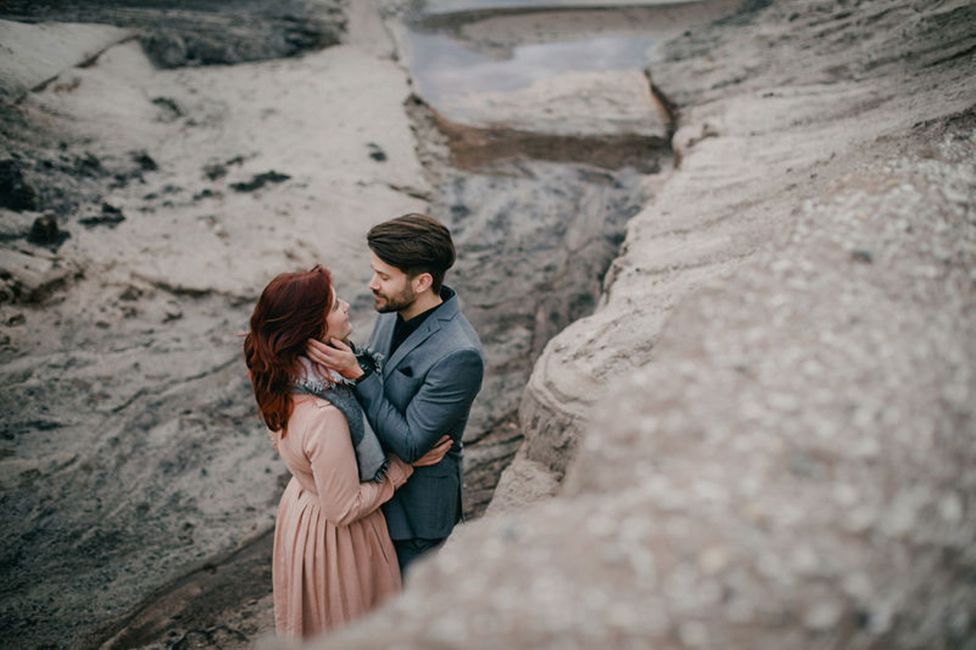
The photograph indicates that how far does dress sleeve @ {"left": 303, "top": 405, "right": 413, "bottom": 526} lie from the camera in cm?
213

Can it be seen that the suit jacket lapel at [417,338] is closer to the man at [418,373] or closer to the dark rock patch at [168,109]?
the man at [418,373]

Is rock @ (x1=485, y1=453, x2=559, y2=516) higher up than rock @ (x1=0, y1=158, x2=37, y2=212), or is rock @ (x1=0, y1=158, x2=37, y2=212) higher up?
rock @ (x1=0, y1=158, x2=37, y2=212)

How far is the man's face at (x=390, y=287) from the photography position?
250cm

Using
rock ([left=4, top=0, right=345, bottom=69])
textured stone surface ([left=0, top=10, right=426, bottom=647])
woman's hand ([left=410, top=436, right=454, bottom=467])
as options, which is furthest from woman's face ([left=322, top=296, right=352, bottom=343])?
rock ([left=4, top=0, right=345, bottom=69])

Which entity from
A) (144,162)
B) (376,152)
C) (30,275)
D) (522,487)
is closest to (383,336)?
(522,487)

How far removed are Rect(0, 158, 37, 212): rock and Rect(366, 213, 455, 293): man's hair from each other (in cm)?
399

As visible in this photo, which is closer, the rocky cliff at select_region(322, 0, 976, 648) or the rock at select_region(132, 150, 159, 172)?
the rocky cliff at select_region(322, 0, 976, 648)

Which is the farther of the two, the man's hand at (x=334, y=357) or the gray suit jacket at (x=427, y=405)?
the gray suit jacket at (x=427, y=405)

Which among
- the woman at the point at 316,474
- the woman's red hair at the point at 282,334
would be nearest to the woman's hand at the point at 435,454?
the woman at the point at 316,474

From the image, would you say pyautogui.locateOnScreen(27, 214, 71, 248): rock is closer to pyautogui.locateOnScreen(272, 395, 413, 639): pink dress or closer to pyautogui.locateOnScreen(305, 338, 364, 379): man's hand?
pyautogui.locateOnScreen(272, 395, 413, 639): pink dress

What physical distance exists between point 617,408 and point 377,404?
1103 millimetres

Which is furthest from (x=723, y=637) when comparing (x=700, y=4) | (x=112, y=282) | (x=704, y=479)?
(x=700, y=4)

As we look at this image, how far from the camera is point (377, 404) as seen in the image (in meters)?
2.33

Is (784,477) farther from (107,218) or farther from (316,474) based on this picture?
(107,218)
